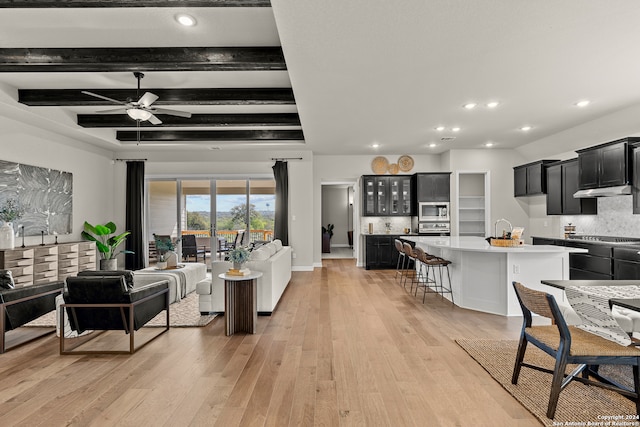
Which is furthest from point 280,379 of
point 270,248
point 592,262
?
point 592,262

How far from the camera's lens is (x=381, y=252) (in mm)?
8227

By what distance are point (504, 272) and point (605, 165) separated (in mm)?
A: 2667

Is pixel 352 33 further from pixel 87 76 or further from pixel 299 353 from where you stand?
pixel 87 76

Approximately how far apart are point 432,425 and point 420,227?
6377mm

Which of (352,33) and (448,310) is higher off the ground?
(352,33)

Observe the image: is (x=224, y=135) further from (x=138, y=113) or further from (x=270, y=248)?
(x=270, y=248)

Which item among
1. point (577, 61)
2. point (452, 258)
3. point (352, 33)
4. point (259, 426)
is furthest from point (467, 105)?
point (259, 426)

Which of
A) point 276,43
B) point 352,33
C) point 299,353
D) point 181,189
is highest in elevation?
point 276,43

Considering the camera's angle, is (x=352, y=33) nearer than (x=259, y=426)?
No

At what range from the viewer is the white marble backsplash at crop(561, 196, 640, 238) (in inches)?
209

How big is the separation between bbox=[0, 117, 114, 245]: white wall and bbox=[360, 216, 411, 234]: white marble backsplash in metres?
6.04

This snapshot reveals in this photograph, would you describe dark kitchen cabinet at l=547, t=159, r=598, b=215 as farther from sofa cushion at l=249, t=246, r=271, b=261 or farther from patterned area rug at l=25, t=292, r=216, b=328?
patterned area rug at l=25, t=292, r=216, b=328

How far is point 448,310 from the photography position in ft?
15.2

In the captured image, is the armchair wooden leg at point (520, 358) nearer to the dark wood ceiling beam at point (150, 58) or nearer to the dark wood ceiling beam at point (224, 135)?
the dark wood ceiling beam at point (150, 58)
